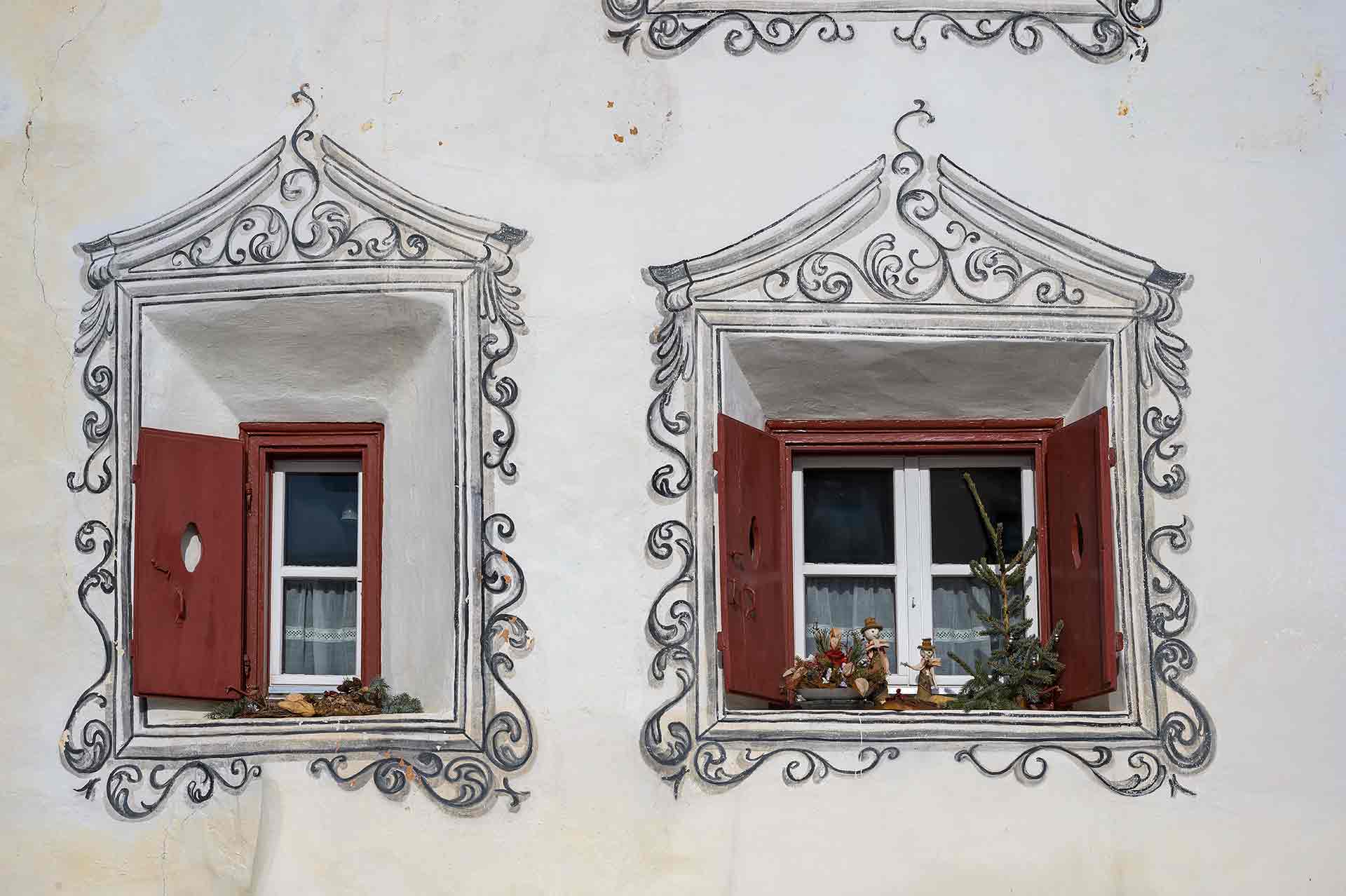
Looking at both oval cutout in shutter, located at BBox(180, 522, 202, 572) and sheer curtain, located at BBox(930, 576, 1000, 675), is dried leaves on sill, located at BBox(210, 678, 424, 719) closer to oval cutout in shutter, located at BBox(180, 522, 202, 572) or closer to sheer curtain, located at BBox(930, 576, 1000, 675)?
oval cutout in shutter, located at BBox(180, 522, 202, 572)

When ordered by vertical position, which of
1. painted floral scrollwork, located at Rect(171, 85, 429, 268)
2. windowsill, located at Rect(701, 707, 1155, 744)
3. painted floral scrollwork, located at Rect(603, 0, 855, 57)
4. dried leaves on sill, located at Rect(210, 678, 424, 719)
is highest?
painted floral scrollwork, located at Rect(603, 0, 855, 57)

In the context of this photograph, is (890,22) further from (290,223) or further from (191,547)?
(191,547)

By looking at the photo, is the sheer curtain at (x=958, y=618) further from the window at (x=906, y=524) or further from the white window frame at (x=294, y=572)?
the white window frame at (x=294, y=572)

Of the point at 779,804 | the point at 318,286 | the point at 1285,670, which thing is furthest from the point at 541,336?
the point at 1285,670

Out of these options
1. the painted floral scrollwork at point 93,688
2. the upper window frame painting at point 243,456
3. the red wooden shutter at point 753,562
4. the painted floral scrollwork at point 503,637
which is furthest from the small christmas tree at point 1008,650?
the painted floral scrollwork at point 93,688

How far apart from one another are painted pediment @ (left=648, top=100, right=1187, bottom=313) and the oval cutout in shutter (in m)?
1.79

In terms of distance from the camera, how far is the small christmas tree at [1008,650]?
584 cm

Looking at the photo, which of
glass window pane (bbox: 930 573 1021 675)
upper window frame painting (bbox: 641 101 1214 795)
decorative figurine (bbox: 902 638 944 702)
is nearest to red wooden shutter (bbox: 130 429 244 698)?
upper window frame painting (bbox: 641 101 1214 795)

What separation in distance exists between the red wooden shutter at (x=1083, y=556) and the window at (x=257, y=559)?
2.36 metres

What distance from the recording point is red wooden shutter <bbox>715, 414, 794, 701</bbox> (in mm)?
5680

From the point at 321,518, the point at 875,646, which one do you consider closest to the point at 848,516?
the point at 875,646

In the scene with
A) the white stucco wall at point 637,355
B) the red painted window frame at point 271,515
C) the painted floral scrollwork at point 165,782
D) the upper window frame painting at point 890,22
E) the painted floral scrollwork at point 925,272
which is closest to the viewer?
the white stucco wall at point 637,355

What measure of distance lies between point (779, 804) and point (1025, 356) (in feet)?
5.59

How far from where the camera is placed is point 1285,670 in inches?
219
